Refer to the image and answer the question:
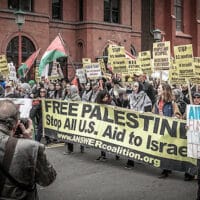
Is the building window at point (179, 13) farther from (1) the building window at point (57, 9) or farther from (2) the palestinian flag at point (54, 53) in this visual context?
(2) the palestinian flag at point (54, 53)

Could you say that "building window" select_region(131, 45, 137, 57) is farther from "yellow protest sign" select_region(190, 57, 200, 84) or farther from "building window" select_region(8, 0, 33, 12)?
"yellow protest sign" select_region(190, 57, 200, 84)

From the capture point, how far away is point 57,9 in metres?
31.0

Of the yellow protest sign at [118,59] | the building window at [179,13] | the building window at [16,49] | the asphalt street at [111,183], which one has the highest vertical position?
the building window at [179,13]

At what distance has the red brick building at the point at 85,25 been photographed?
27609 mm

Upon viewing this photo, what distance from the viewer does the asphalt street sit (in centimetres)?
730

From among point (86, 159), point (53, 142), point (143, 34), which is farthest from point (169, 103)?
point (143, 34)

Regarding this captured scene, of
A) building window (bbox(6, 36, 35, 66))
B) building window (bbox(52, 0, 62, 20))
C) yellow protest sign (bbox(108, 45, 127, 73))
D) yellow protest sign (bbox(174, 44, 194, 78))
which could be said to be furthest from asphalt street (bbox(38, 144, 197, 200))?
building window (bbox(52, 0, 62, 20))

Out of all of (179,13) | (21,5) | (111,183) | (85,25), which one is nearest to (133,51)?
(85,25)

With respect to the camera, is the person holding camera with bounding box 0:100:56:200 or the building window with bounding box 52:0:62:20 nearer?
the person holding camera with bounding box 0:100:56:200

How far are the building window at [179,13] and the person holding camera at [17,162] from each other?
38.2 metres

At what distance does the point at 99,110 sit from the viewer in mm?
10102

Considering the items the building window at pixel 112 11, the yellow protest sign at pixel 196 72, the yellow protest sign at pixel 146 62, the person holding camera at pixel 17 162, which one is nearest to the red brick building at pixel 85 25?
the building window at pixel 112 11

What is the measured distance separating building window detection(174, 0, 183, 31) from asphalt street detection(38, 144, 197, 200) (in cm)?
3159

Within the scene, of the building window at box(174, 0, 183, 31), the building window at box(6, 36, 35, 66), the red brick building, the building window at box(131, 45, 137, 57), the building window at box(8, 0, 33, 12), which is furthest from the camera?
the building window at box(174, 0, 183, 31)
